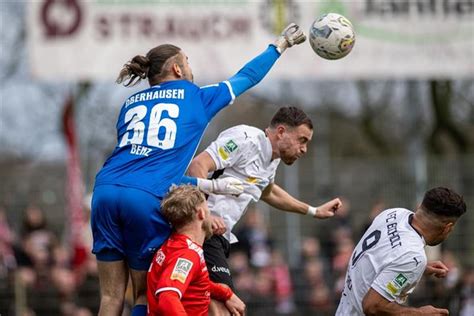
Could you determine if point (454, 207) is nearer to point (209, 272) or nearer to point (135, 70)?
point (209, 272)

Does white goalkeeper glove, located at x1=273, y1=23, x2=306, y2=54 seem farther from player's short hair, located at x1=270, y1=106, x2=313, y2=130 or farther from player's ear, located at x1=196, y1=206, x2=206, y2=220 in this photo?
player's ear, located at x1=196, y1=206, x2=206, y2=220

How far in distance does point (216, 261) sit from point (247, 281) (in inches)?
275

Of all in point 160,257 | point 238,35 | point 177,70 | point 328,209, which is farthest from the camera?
point 238,35

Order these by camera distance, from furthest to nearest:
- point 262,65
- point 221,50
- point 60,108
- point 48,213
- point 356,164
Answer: point 60,108
point 356,164
point 48,213
point 221,50
point 262,65

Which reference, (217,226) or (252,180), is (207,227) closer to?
(217,226)

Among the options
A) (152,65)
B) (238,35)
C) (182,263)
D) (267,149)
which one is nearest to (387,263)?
(267,149)

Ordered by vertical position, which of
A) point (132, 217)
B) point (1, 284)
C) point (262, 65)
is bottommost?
point (1, 284)

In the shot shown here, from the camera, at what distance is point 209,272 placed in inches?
292

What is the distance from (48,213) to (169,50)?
1111 centimetres

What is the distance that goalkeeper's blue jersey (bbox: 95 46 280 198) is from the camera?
22.4 feet

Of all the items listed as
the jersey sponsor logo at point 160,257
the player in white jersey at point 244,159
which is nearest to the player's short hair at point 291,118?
the player in white jersey at point 244,159

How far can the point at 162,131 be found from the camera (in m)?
6.86

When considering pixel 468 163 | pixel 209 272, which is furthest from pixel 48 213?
pixel 209 272

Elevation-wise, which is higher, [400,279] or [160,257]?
[160,257]
